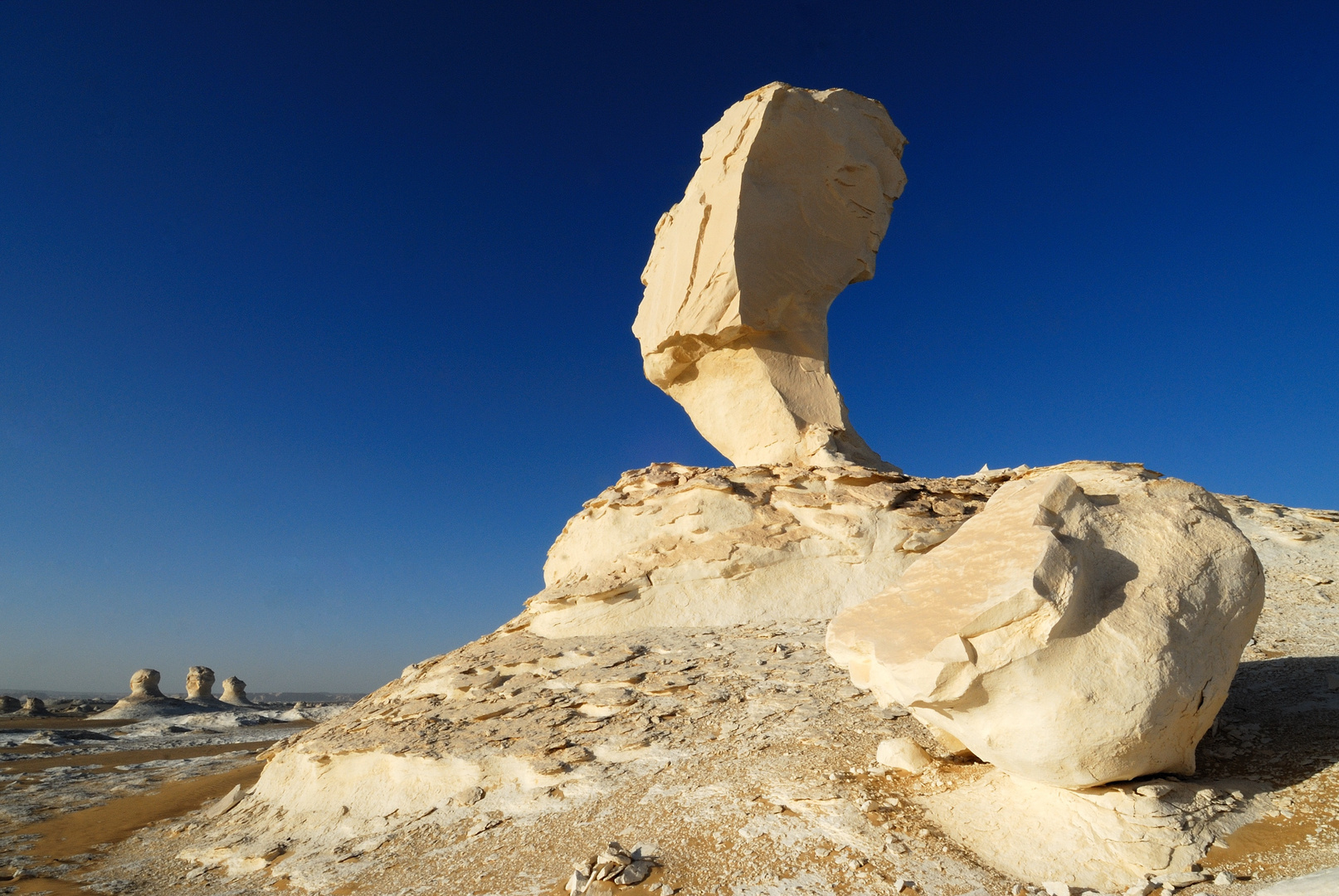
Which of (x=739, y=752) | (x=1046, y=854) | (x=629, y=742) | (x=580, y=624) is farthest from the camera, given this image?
(x=580, y=624)

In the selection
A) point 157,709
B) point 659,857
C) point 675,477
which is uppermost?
point 675,477

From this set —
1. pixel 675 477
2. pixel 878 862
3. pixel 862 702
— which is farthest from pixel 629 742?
pixel 675 477

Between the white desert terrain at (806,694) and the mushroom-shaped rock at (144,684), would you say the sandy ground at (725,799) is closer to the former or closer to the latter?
the white desert terrain at (806,694)

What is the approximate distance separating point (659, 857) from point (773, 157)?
28.4ft

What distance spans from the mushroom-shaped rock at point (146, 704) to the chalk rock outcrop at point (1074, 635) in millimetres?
24425

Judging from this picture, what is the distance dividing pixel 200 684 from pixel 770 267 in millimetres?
26486

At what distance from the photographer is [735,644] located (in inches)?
243

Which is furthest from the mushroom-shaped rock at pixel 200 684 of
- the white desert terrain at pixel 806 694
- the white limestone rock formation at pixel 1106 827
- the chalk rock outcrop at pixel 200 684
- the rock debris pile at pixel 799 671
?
the white limestone rock formation at pixel 1106 827

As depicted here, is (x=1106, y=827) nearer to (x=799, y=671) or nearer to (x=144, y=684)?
(x=799, y=671)

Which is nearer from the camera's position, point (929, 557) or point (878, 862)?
point (878, 862)

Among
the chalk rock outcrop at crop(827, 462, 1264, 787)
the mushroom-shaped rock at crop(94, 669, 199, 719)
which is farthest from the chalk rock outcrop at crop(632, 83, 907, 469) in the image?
the mushroom-shaped rock at crop(94, 669, 199, 719)

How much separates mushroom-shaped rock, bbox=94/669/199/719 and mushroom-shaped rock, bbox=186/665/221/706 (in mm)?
1044

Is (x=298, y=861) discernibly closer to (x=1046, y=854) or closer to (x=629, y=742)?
(x=629, y=742)

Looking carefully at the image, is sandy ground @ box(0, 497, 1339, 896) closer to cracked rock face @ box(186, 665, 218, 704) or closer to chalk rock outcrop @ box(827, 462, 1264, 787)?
chalk rock outcrop @ box(827, 462, 1264, 787)
